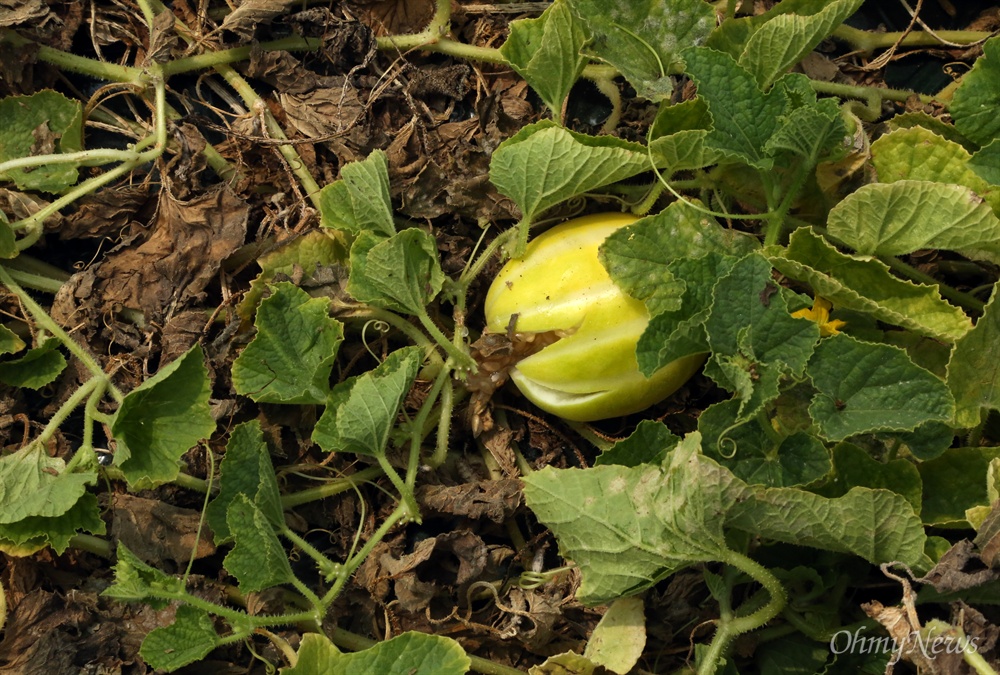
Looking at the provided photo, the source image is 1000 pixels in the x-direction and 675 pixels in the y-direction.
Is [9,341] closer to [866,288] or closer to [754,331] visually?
[754,331]

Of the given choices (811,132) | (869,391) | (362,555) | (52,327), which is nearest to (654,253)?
(811,132)

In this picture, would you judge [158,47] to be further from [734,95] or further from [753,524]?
[753,524]

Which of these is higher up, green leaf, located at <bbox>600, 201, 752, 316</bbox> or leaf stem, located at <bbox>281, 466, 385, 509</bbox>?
green leaf, located at <bbox>600, 201, 752, 316</bbox>

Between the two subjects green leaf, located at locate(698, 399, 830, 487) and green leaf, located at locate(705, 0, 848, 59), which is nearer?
green leaf, located at locate(698, 399, 830, 487)

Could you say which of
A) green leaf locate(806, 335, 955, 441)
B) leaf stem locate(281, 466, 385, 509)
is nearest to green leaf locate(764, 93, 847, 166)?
green leaf locate(806, 335, 955, 441)

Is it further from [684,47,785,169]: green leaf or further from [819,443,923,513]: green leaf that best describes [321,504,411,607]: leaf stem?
[684,47,785,169]: green leaf

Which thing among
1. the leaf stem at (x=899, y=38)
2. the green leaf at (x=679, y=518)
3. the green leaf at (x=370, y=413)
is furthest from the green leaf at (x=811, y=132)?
the green leaf at (x=370, y=413)

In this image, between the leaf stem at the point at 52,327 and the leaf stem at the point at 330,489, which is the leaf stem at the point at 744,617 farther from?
the leaf stem at the point at 52,327
